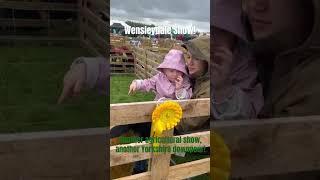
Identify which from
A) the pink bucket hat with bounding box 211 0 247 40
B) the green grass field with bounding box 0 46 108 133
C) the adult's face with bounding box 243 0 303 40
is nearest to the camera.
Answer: the green grass field with bounding box 0 46 108 133

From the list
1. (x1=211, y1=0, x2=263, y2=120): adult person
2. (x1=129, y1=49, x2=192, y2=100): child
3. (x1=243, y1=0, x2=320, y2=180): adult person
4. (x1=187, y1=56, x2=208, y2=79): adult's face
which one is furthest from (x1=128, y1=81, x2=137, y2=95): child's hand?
(x1=243, y1=0, x2=320, y2=180): adult person

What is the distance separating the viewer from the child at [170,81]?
2.33 metres

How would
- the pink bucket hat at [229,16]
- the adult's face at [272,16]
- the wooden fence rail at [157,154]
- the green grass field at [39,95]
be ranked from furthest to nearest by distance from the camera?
the adult's face at [272,16], the pink bucket hat at [229,16], the wooden fence rail at [157,154], the green grass field at [39,95]

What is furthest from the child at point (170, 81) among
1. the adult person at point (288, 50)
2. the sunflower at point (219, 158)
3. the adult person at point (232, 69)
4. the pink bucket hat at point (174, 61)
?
the adult person at point (288, 50)

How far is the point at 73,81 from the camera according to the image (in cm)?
229

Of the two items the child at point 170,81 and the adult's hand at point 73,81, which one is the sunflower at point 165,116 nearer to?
the child at point 170,81

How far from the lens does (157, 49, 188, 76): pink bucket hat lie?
234 centimetres

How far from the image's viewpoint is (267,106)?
8.83ft

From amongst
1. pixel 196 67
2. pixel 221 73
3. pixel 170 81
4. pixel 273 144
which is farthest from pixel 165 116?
pixel 273 144

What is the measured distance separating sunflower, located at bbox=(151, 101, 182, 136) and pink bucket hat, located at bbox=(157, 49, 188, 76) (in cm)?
16

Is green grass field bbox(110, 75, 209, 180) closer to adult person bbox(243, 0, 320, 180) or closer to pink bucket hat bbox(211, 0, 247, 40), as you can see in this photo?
pink bucket hat bbox(211, 0, 247, 40)

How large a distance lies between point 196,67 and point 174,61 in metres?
0.11

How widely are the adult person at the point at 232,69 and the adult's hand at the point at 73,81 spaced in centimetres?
63

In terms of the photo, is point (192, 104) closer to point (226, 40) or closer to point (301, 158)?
point (226, 40)
